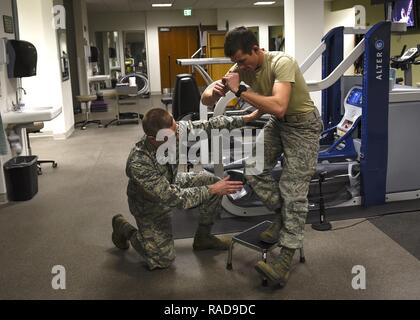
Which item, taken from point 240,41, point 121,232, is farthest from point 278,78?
point 121,232

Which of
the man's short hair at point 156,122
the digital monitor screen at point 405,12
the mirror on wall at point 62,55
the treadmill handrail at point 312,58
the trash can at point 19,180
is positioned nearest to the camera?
the man's short hair at point 156,122

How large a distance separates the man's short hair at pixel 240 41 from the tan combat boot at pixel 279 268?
124cm

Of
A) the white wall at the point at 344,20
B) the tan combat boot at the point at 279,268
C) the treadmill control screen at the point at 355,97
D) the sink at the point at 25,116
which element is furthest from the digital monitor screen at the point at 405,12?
the tan combat boot at the point at 279,268

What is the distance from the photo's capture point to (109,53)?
1666 cm

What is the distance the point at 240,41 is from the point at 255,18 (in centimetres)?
1446

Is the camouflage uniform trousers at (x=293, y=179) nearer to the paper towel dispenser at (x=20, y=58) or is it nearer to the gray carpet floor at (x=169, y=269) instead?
the gray carpet floor at (x=169, y=269)

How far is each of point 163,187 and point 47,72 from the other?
581cm

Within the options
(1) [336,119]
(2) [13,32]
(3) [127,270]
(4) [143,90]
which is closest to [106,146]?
(2) [13,32]

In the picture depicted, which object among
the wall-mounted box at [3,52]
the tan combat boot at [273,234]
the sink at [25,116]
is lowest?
the tan combat boot at [273,234]

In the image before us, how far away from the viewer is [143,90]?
14266mm

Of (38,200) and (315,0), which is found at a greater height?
(315,0)

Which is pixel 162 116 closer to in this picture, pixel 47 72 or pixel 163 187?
pixel 163 187

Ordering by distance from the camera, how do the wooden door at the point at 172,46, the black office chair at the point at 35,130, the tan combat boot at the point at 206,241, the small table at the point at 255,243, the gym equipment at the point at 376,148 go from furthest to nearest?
the wooden door at the point at 172,46, the black office chair at the point at 35,130, the gym equipment at the point at 376,148, the tan combat boot at the point at 206,241, the small table at the point at 255,243

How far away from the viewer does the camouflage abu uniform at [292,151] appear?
279cm
